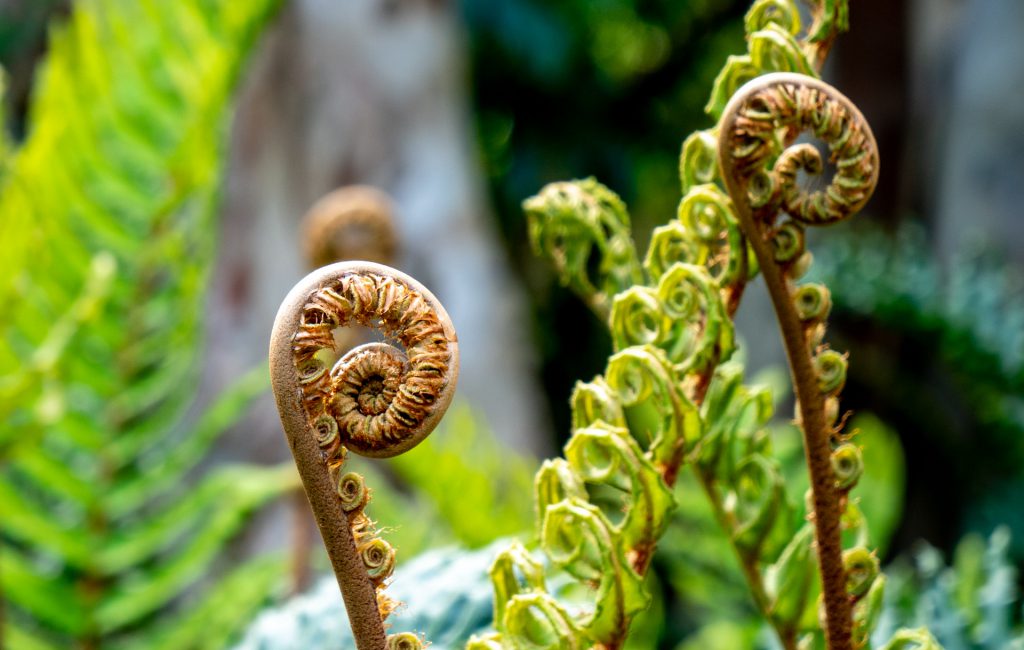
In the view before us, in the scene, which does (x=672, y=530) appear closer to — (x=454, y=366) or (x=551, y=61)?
(x=454, y=366)

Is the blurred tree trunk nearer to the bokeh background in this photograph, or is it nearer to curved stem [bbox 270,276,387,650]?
the bokeh background

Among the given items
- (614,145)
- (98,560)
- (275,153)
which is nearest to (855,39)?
(614,145)

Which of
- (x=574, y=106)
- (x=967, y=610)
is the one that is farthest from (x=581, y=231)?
(x=574, y=106)

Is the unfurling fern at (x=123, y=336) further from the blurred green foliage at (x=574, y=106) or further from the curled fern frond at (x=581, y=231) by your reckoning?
the blurred green foliage at (x=574, y=106)

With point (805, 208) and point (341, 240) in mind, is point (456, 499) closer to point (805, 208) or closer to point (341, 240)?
point (341, 240)

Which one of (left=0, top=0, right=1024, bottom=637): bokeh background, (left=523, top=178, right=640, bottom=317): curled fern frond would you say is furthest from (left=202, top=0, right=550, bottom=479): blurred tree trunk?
(left=523, top=178, right=640, bottom=317): curled fern frond

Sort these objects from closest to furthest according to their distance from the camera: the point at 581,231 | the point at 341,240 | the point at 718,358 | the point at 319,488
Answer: the point at 319,488
the point at 718,358
the point at 581,231
the point at 341,240
